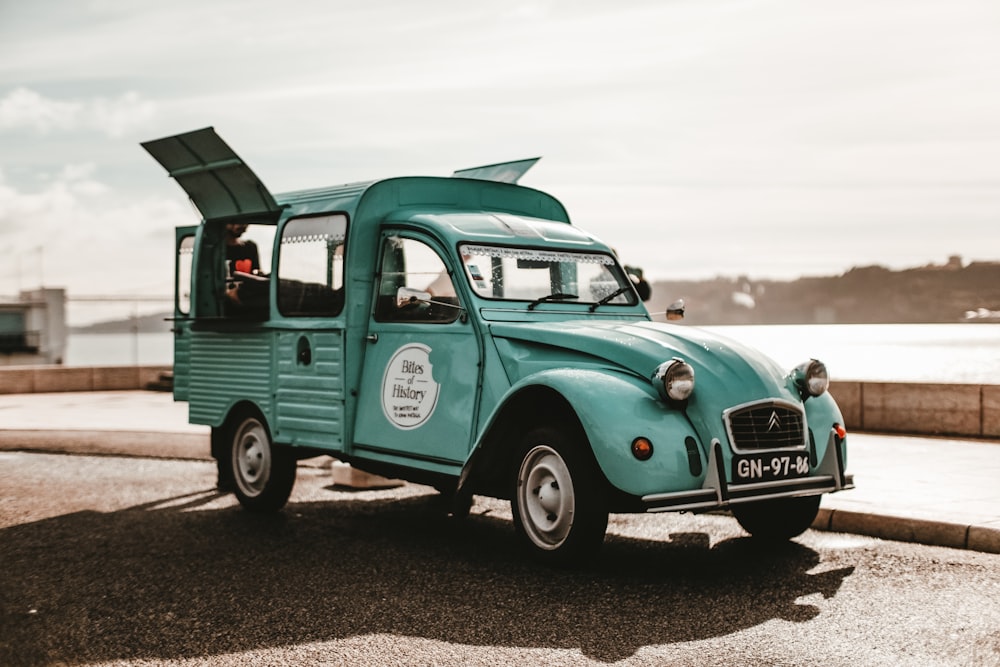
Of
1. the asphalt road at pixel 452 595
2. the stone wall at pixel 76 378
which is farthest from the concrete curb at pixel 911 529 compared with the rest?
the stone wall at pixel 76 378

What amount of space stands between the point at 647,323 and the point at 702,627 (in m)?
2.58

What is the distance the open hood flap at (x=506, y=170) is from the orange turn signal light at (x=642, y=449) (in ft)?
13.2

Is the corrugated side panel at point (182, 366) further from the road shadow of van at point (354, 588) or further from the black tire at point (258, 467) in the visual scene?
the road shadow of van at point (354, 588)

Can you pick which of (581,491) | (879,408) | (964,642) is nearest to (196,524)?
(581,491)

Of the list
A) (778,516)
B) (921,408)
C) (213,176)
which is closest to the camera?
(778,516)

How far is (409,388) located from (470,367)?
2.05 feet

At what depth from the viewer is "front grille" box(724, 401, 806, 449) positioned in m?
6.22

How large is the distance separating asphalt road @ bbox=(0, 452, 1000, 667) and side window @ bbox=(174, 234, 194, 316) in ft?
6.65

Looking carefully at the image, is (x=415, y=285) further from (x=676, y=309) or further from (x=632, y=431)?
(x=632, y=431)

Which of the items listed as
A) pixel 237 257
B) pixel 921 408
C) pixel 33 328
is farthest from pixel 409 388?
pixel 33 328

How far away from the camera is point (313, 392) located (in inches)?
326

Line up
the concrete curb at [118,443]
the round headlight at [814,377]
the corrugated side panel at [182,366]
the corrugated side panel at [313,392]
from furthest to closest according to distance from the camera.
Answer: the concrete curb at [118,443]
the corrugated side panel at [182,366]
the corrugated side panel at [313,392]
the round headlight at [814,377]

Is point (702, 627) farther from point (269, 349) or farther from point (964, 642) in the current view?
point (269, 349)

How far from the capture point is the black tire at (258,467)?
345 inches
